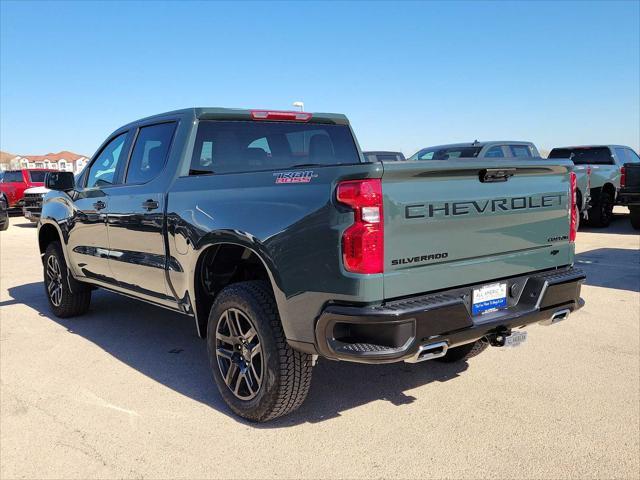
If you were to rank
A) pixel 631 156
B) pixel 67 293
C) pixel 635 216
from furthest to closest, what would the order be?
pixel 631 156
pixel 635 216
pixel 67 293

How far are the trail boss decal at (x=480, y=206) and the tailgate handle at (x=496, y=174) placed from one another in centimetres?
12

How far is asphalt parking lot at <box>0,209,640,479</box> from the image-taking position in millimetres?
2975

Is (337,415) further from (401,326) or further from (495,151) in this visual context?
(495,151)

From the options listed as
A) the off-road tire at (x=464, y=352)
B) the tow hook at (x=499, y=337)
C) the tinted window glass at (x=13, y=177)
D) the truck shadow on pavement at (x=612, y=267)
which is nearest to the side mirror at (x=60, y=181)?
the off-road tire at (x=464, y=352)

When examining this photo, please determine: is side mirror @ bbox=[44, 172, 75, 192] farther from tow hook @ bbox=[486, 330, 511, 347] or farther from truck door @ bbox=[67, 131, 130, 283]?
tow hook @ bbox=[486, 330, 511, 347]

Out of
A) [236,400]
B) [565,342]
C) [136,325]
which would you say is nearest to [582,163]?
[565,342]

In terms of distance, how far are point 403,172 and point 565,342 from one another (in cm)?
305


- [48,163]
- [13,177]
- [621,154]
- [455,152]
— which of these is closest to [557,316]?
[455,152]

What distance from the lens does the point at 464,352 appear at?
436 cm

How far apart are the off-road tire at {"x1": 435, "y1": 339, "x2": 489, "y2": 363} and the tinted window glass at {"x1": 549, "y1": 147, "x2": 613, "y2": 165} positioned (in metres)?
11.2

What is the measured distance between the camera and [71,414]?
11.9 feet

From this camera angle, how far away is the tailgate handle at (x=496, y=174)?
3.13 metres

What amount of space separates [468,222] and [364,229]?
70 cm

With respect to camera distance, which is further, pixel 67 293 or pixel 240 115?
pixel 67 293
